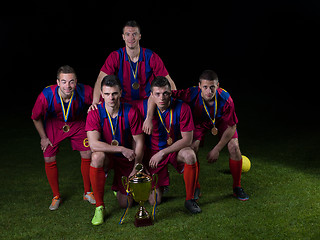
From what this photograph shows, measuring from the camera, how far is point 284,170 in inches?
166

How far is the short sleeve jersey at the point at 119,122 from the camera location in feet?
10.6

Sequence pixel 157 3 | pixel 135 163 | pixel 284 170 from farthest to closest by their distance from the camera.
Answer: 1. pixel 157 3
2. pixel 284 170
3. pixel 135 163

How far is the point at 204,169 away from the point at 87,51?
7474mm

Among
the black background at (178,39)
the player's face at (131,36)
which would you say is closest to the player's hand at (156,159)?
the player's face at (131,36)

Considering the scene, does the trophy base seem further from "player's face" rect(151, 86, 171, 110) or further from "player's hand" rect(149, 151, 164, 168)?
"player's face" rect(151, 86, 171, 110)

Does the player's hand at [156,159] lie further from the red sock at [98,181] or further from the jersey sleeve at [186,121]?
the red sock at [98,181]

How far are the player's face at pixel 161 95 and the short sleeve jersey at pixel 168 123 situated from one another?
0.35 ft

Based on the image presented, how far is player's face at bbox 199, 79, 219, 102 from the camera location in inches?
130

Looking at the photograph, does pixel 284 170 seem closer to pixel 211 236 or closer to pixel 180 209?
pixel 180 209

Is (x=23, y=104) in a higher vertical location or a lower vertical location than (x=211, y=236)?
lower

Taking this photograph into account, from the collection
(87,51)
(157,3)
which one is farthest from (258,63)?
(87,51)

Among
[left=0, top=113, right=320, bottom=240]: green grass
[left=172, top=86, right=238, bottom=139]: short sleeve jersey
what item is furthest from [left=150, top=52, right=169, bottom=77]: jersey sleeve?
[left=0, top=113, right=320, bottom=240]: green grass

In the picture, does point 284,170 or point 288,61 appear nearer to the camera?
point 284,170

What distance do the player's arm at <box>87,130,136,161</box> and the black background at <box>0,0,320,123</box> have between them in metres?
6.94
